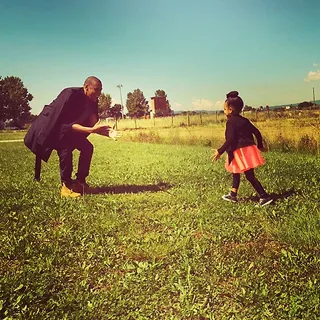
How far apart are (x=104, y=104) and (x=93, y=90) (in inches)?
4.7

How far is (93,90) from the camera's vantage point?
1.94 metres

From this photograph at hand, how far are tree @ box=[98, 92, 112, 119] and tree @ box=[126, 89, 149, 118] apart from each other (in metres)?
0.13

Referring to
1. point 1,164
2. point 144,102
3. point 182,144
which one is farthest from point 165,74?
point 1,164

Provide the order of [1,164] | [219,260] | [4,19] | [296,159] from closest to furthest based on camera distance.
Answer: [219,260], [4,19], [296,159], [1,164]

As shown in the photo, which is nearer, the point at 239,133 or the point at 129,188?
the point at 239,133

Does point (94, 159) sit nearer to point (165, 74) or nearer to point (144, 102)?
point (144, 102)

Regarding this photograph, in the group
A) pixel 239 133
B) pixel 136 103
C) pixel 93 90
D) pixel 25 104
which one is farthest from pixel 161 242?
pixel 25 104

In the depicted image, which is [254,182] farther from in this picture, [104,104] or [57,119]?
[57,119]

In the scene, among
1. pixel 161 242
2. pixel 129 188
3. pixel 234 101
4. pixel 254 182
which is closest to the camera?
pixel 161 242

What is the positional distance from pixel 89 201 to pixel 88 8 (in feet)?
4.38

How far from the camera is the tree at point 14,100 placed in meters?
1.91

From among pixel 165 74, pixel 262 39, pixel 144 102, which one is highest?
pixel 262 39

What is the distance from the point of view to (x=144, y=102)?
205 centimetres

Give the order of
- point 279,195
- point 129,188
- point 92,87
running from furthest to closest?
point 129,188, point 279,195, point 92,87
